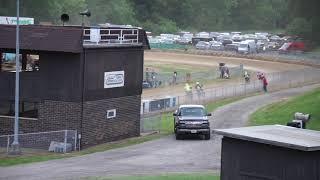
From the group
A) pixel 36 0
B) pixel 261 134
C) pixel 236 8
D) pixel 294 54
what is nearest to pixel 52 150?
pixel 261 134

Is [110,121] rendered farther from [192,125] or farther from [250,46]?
[250,46]

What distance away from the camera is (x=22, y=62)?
34.1 meters

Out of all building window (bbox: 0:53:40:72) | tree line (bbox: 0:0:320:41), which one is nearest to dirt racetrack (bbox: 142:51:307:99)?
tree line (bbox: 0:0:320:41)

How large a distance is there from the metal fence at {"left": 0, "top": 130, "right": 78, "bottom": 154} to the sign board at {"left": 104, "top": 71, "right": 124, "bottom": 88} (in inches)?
131

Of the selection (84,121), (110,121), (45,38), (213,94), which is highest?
(45,38)

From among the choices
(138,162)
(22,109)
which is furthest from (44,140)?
(138,162)

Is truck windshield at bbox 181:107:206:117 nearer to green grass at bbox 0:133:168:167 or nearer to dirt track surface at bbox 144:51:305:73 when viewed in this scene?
green grass at bbox 0:133:168:167

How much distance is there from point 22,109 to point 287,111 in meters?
17.8

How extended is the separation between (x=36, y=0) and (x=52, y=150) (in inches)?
3544

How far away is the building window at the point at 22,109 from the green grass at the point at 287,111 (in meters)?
13.1

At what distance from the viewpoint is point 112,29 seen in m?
34.2

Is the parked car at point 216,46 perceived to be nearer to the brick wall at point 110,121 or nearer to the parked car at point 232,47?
the parked car at point 232,47

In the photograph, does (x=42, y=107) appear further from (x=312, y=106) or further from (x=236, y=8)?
(x=236, y=8)

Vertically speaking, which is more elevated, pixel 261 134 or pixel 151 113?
pixel 261 134
